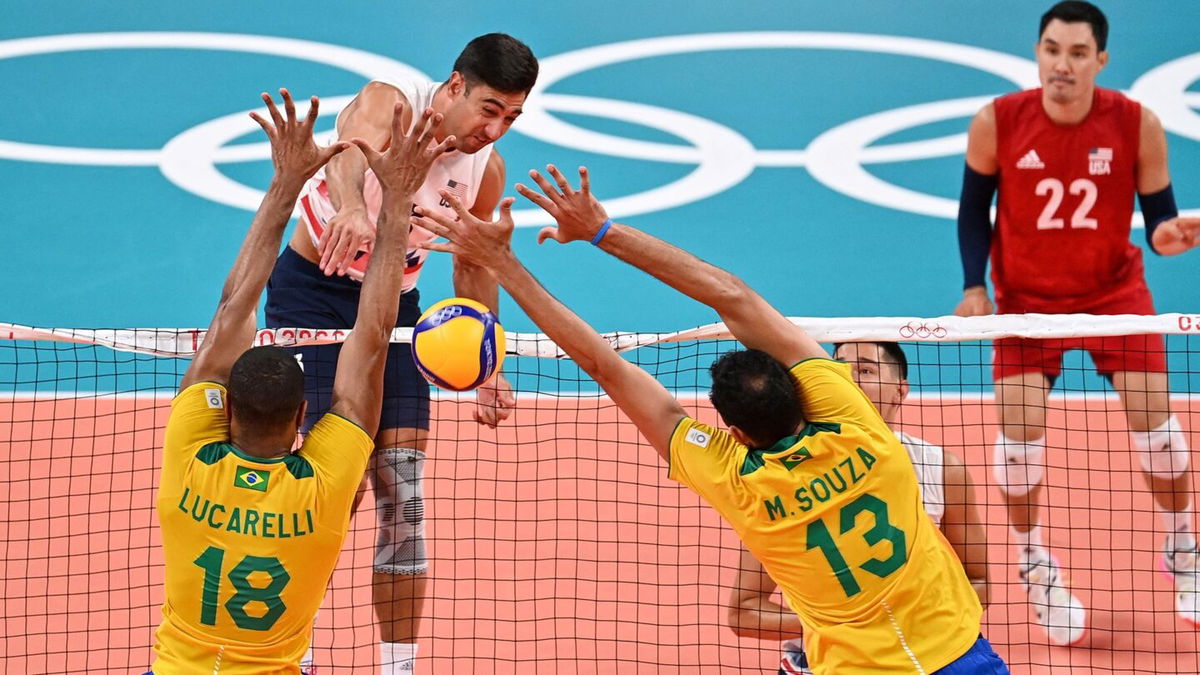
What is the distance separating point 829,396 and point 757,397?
0.32 meters

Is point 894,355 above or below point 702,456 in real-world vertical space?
above

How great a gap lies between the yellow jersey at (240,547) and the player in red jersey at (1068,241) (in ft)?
13.3

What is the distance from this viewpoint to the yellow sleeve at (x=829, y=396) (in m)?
4.54

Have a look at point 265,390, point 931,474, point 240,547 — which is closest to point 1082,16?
point 931,474

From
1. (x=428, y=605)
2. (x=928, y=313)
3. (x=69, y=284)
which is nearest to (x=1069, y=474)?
(x=928, y=313)

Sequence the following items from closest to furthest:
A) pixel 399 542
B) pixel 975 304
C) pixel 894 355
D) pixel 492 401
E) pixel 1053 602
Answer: pixel 399 542 < pixel 492 401 < pixel 894 355 < pixel 1053 602 < pixel 975 304

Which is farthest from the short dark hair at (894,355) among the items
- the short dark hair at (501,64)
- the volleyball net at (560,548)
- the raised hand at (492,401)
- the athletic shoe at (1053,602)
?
the short dark hair at (501,64)

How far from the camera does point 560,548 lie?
8164mm

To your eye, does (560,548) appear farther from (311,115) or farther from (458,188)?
(311,115)

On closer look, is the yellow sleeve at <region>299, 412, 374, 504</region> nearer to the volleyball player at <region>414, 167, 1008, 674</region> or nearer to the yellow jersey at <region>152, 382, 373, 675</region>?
the yellow jersey at <region>152, 382, 373, 675</region>

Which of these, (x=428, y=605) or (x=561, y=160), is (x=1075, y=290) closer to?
(x=428, y=605)

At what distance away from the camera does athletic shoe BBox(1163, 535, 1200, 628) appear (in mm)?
6840

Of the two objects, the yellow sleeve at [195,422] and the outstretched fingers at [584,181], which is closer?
the yellow sleeve at [195,422]

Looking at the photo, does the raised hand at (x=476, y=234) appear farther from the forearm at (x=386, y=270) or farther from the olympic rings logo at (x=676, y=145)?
the olympic rings logo at (x=676, y=145)
